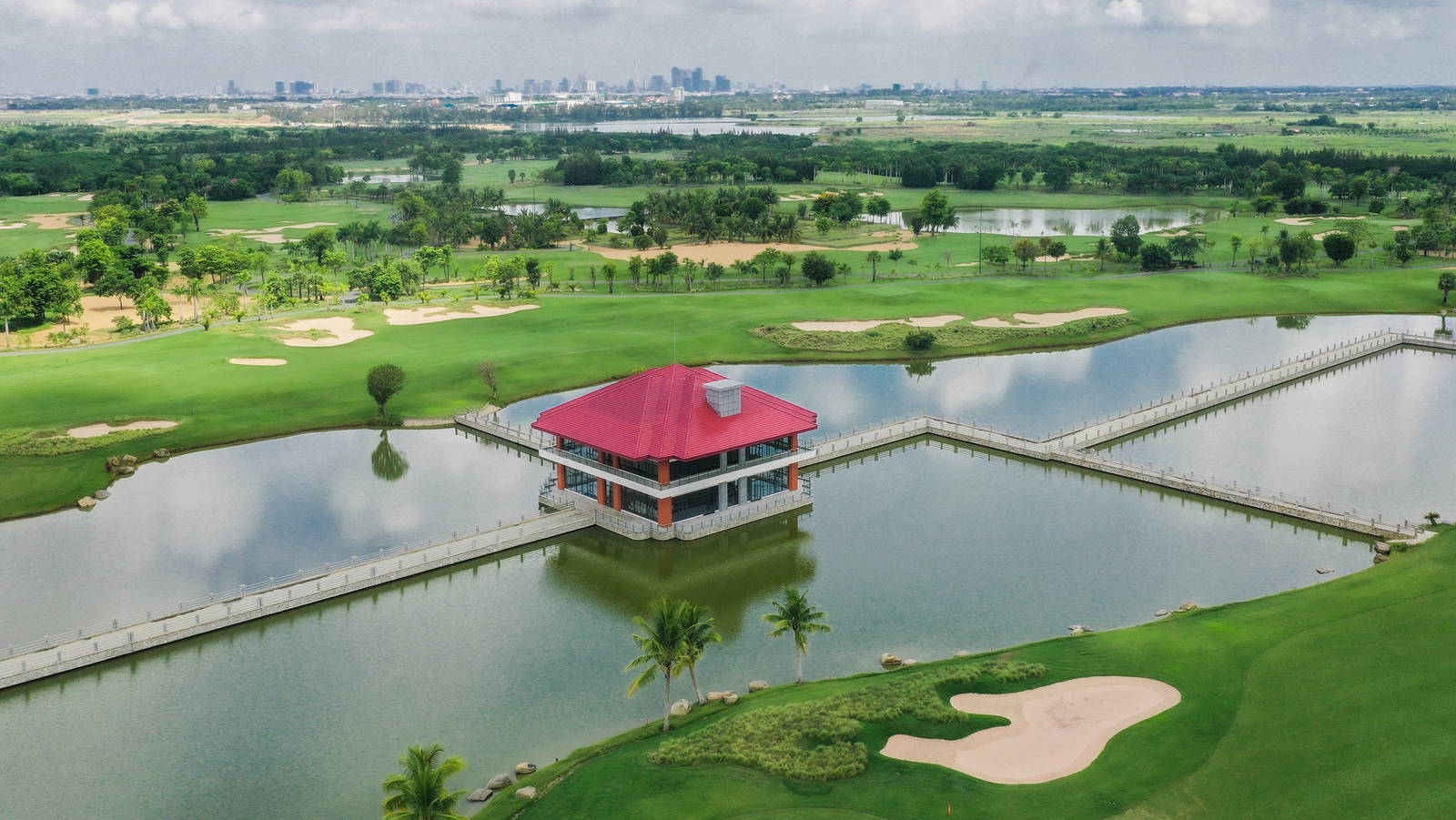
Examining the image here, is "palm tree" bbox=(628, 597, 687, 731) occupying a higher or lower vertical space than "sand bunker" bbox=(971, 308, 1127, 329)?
lower

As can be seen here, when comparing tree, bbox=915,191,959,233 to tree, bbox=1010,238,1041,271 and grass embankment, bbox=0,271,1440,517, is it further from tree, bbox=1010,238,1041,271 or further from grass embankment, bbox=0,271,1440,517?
grass embankment, bbox=0,271,1440,517

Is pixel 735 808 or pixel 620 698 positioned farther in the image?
pixel 620 698

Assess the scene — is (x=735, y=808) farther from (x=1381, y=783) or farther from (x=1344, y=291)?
(x=1344, y=291)

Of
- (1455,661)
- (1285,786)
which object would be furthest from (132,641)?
(1455,661)

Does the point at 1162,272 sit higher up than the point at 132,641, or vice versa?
the point at 1162,272

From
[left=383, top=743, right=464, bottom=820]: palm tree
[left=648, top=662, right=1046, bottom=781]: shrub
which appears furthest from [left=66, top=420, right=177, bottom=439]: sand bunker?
[left=648, top=662, right=1046, bottom=781]: shrub

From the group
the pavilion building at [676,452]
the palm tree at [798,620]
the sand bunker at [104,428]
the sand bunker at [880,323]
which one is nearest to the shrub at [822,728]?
the palm tree at [798,620]
